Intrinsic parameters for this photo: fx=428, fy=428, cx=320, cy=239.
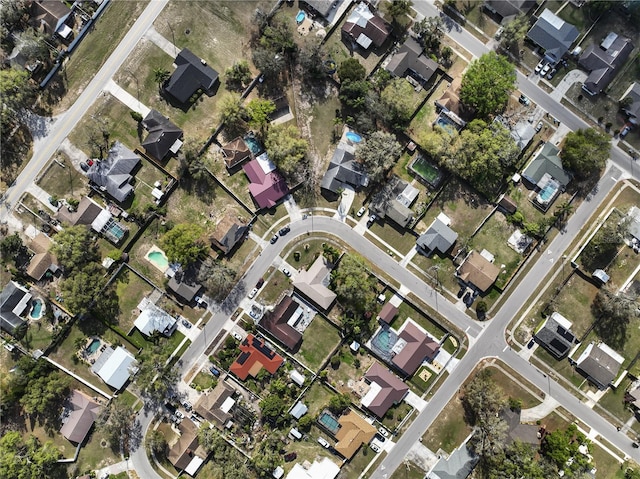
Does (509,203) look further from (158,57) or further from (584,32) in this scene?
(158,57)

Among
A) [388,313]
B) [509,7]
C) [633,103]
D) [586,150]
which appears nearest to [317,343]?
[388,313]

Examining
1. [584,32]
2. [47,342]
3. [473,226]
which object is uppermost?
[584,32]

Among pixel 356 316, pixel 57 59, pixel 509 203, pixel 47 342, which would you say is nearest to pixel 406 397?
pixel 356 316

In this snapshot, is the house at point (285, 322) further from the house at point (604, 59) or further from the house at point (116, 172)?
the house at point (604, 59)

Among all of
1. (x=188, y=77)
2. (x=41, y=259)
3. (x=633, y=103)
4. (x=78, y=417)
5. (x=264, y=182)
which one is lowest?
(x=78, y=417)

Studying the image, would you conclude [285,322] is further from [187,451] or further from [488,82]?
[488,82]

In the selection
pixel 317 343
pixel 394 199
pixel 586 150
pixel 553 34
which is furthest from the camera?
pixel 317 343

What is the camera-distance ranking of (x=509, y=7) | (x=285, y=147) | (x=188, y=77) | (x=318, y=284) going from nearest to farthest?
1. (x=285, y=147)
2. (x=188, y=77)
3. (x=318, y=284)
4. (x=509, y=7)
